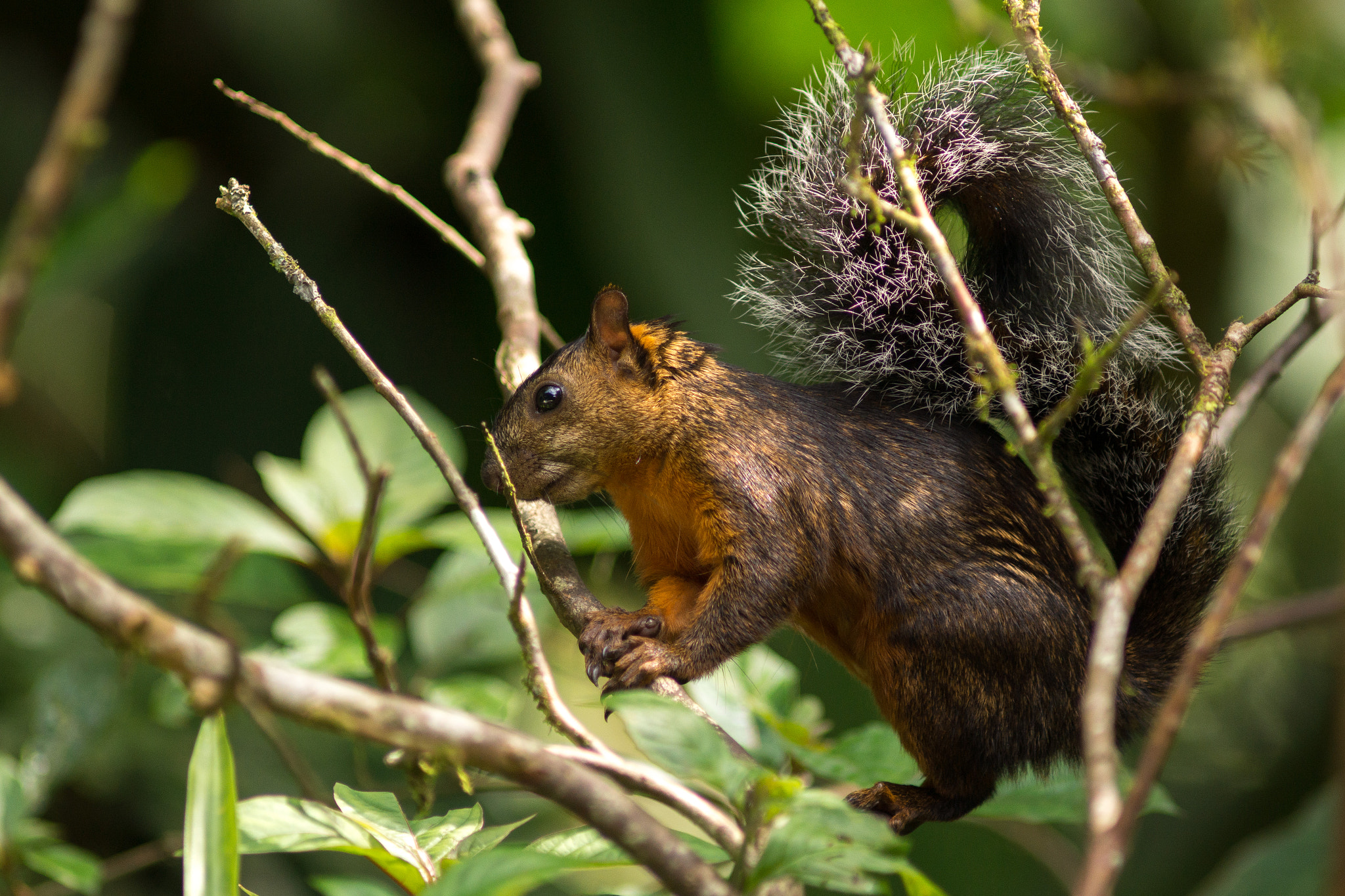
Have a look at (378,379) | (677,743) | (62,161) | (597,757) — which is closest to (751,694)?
(597,757)

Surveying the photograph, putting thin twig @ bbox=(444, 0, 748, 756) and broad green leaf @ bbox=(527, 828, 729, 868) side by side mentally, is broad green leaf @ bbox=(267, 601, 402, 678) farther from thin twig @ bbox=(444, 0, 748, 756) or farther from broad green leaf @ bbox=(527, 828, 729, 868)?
broad green leaf @ bbox=(527, 828, 729, 868)

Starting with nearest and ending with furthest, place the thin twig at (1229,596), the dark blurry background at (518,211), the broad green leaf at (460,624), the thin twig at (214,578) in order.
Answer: the thin twig at (1229,596) < the thin twig at (214,578) < the broad green leaf at (460,624) < the dark blurry background at (518,211)

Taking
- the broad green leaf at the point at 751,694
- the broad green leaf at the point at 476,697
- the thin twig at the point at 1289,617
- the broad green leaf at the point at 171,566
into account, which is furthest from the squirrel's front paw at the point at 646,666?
the thin twig at the point at 1289,617

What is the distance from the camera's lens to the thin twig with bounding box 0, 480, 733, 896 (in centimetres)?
76

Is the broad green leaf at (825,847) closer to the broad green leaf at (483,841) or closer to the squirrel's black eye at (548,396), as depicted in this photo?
the broad green leaf at (483,841)

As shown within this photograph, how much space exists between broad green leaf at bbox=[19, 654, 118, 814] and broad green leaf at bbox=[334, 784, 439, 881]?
35.4 inches

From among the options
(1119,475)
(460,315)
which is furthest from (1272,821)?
(460,315)

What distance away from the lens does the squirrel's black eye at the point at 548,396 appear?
2.14m

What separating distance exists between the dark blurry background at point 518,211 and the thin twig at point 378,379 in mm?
1923

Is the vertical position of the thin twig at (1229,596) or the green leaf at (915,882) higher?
the thin twig at (1229,596)

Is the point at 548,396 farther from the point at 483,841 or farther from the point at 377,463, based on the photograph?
the point at 483,841

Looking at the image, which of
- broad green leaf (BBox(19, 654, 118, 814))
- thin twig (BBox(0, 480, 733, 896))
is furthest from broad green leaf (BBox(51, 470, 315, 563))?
thin twig (BBox(0, 480, 733, 896))

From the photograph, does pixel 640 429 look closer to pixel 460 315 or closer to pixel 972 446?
pixel 972 446

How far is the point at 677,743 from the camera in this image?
1016 mm
